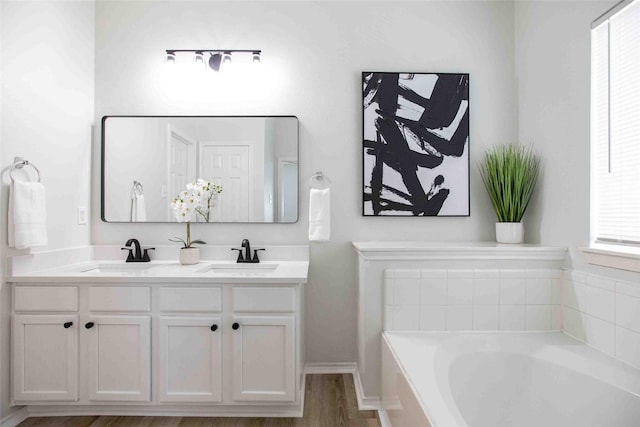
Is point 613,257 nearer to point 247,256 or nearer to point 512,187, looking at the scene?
point 512,187

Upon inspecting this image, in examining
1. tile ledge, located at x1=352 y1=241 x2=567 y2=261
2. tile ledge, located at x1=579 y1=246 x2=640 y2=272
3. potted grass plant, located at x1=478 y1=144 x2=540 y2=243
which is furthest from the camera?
potted grass plant, located at x1=478 y1=144 x2=540 y2=243

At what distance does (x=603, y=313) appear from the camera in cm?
156

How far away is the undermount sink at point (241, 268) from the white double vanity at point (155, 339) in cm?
34

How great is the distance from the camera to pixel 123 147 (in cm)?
231

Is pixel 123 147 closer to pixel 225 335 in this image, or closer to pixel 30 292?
pixel 30 292

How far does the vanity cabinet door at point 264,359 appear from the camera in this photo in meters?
1.75

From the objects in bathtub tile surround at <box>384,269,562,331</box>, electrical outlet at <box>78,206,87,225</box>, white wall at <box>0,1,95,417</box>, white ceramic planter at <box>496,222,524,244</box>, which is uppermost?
white wall at <box>0,1,95,417</box>

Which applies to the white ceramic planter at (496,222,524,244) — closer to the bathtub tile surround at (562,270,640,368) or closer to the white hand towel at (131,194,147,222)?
the bathtub tile surround at (562,270,640,368)

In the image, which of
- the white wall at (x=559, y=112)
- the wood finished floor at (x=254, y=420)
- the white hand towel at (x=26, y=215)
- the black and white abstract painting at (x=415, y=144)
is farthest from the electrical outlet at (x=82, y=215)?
the white wall at (x=559, y=112)

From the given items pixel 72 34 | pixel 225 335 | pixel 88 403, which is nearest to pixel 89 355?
pixel 88 403

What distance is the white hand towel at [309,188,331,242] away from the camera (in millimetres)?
2125

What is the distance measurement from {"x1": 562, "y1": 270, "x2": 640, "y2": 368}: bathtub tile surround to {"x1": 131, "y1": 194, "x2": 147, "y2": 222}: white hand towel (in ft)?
8.72

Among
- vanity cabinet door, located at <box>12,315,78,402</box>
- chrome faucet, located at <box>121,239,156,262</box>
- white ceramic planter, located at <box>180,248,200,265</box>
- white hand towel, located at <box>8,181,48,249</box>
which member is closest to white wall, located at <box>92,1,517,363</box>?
white ceramic planter, located at <box>180,248,200,265</box>

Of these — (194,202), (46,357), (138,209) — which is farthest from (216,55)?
(46,357)
